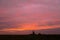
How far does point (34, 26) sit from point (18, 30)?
609mm

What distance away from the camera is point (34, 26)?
3.07 meters
